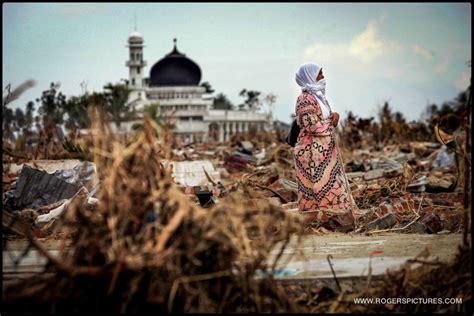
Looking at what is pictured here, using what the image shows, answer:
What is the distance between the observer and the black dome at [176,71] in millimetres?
92688

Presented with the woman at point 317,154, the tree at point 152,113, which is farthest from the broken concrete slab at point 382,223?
the tree at point 152,113

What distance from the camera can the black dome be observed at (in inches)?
3649

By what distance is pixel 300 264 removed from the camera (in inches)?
204

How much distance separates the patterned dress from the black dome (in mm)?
84744

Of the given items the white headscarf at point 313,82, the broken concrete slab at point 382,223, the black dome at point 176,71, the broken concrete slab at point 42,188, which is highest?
the black dome at point 176,71

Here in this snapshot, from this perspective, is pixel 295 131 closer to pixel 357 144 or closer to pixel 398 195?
pixel 398 195

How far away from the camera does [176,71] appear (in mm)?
92750

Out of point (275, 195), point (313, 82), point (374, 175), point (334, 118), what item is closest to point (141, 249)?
point (334, 118)

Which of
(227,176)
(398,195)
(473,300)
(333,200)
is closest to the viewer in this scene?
(473,300)

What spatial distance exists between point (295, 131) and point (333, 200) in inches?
34.3

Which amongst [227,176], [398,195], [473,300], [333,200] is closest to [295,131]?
[333,200]

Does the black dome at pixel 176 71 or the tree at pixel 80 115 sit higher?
the black dome at pixel 176 71

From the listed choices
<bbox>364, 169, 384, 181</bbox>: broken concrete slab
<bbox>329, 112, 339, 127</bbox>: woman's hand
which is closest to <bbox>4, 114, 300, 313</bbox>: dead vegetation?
<bbox>329, 112, 339, 127</bbox>: woman's hand

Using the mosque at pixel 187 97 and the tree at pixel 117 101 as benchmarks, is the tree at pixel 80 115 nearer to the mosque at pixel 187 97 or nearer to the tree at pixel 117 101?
the tree at pixel 117 101
